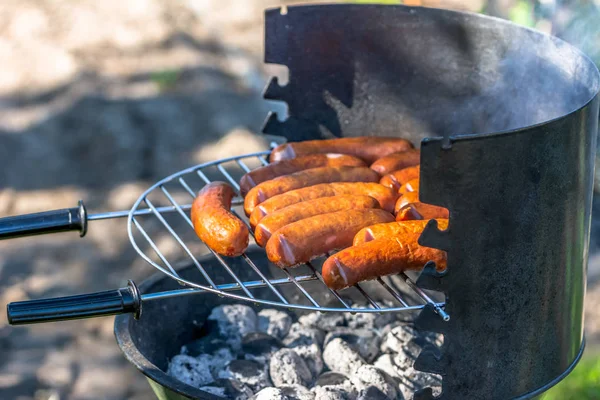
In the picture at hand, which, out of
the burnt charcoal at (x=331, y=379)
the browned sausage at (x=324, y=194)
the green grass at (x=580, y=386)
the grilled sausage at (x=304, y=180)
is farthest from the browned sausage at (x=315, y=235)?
the green grass at (x=580, y=386)

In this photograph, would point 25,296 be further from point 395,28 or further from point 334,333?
point 395,28

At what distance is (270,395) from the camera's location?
2.63m

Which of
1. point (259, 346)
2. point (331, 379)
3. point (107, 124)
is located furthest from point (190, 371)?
point (107, 124)

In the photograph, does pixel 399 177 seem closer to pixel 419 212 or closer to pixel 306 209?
pixel 419 212

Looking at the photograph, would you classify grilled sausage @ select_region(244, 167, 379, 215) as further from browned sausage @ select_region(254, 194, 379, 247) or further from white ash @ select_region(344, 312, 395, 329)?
white ash @ select_region(344, 312, 395, 329)

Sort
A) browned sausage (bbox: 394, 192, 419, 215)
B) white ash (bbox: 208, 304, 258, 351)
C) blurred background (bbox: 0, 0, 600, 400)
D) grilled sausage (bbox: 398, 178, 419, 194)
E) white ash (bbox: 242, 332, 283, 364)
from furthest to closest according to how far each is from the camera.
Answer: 1. blurred background (bbox: 0, 0, 600, 400)
2. white ash (bbox: 208, 304, 258, 351)
3. white ash (bbox: 242, 332, 283, 364)
4. grilled sausage (bbox: 398, 178, 419, 194)
5. browned sausage (bbox: 394, 192, 419, 215)

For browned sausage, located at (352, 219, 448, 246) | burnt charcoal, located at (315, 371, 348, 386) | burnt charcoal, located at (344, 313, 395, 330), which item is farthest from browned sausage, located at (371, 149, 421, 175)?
burnt charcoal, located at (315, 371, 348, 386)

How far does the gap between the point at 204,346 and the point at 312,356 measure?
A: 458 millimetres

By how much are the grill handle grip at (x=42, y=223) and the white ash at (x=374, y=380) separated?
112 centimetres

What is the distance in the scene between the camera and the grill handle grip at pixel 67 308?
7.59 ft

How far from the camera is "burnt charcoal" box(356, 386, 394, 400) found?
269cm

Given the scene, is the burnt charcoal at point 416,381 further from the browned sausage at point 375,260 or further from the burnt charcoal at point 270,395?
the browned sausage at point 375,260

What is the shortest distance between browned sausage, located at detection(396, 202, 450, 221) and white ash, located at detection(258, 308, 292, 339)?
95 cm

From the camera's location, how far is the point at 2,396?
4324 mm
